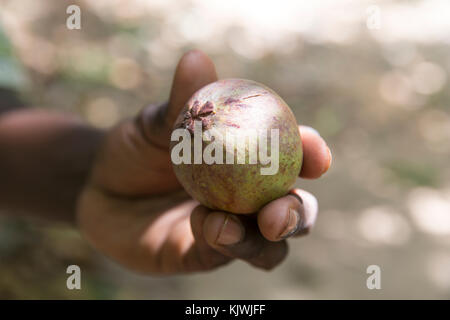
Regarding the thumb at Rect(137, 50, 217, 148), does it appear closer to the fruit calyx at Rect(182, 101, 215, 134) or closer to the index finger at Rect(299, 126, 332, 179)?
the fruit calyx at Rect(182, 101, 215, 134)

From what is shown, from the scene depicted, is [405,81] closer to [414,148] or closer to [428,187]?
[414,148]

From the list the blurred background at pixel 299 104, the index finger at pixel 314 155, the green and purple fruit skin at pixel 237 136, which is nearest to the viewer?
the green and purple fruit skin at pixel 237 136

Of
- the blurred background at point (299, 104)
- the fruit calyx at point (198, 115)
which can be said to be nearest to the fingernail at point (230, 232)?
the fruit calyx at point (198, 115)

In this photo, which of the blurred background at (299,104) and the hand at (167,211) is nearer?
the hand at (167,211)

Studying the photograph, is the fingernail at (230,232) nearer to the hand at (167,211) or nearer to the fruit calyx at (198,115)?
the hand at (167,211)

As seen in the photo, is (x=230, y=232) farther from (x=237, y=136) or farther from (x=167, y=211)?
(x=167, y=211)

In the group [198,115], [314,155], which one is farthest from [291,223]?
[198,115]

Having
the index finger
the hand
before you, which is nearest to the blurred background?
the hand
